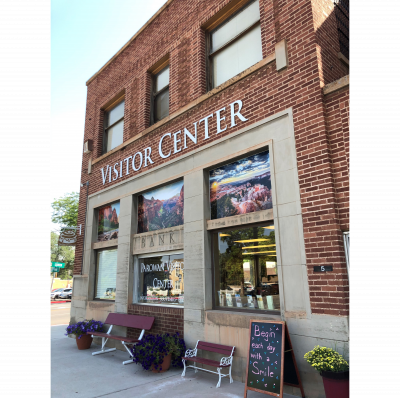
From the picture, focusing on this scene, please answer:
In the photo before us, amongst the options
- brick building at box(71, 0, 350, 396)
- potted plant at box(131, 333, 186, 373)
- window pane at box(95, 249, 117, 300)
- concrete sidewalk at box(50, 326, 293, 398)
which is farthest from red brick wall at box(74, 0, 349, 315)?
potted plant at box(131, 333, 186, 373)

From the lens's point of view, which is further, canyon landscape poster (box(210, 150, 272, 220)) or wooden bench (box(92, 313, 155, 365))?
wooden bench (box(92, 313, 155, 365))

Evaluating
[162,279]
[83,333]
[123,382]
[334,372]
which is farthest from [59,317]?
[334,372]

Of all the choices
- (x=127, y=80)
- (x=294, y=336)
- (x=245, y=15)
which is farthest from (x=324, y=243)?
(x=127, y=80)

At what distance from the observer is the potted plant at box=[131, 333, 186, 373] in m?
6.56

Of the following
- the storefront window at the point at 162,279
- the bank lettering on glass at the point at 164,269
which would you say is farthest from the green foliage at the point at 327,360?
the bank lettering on glass at the point at 164,269

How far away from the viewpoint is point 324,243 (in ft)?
17.7

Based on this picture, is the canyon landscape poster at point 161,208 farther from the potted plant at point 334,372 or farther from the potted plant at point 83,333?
the potted plant at point 334,372

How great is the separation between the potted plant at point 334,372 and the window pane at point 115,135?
9619mm

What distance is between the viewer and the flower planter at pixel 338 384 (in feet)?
14.3

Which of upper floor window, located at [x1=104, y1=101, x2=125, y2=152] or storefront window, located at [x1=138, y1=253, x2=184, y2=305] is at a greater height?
upper floor window, located at [x1=104, y1=101, x2=125, y2=152]

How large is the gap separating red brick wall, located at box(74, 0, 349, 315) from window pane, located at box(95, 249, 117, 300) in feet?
3.76

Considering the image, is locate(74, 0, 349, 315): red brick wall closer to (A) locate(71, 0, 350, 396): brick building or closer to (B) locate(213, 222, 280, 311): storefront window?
(A) locate(71, 0, 350, 396): brick building

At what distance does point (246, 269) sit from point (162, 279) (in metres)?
2.88
